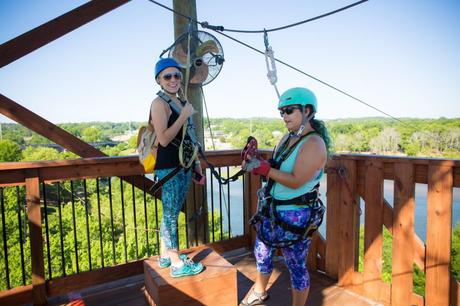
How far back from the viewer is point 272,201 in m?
1.93

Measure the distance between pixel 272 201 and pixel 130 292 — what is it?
1.64 meters

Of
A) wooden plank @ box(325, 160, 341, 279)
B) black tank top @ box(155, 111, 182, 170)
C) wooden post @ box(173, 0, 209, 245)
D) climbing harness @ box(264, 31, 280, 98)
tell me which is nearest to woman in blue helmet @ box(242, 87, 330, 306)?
climbing harness @ box(264, 31, 280, 98)

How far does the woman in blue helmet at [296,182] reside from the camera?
175 centimetres

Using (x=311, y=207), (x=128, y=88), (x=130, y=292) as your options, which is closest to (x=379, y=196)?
(x=311, y=207)

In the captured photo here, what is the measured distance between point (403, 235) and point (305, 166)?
108 centimetres

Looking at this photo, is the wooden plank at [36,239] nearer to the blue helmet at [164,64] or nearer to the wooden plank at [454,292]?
the blue helmet at [164,64]

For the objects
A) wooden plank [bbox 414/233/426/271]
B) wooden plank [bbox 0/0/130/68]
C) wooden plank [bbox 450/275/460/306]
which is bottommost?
wooden plank [bbox 450/275/460/306]

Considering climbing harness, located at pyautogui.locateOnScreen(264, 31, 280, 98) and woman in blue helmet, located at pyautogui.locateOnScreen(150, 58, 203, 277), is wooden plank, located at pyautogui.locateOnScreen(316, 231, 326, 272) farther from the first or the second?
climbing harness, located at pyautogui.locateOnScreen(264, 31, 280, 98)

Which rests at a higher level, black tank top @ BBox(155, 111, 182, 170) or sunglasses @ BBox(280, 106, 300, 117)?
sunglasses @ BBox(280, 106, 300, 117)

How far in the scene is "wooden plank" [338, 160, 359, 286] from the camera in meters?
2.55

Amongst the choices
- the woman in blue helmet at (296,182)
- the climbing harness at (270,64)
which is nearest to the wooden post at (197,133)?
the climbing harness at (270,64)

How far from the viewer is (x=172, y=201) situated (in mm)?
2125

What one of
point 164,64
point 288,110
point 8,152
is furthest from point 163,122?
point 8,152

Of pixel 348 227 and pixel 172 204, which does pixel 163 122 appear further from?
pixel 348 227
